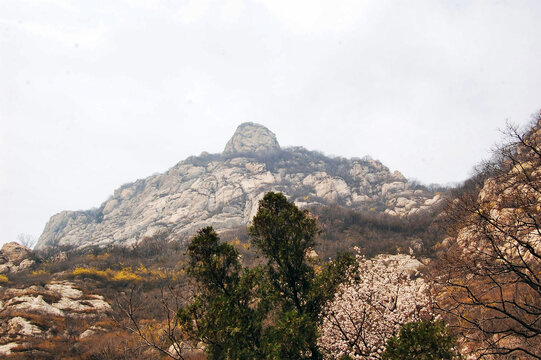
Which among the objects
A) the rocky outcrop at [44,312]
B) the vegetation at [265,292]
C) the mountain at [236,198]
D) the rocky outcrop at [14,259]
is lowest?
the rocky outcrop at [14,259]

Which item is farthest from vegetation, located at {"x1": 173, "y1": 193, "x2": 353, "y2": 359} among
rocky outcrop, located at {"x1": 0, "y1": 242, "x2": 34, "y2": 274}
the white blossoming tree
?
rocky outcrop, located at {"x1": 0, "y1": 242, "x2": 34, "y2": 274}

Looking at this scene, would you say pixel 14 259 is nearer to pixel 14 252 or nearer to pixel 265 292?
pixel 14 252

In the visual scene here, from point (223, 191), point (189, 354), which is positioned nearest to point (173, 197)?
point (223, 191)

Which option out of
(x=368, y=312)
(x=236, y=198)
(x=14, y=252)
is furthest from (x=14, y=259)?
(x=236, y=198)

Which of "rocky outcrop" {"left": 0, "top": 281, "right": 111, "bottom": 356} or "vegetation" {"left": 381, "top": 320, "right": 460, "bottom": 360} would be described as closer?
"vegetation" {"left": 381, "top": 320, "right": 460, "bottom": 360}

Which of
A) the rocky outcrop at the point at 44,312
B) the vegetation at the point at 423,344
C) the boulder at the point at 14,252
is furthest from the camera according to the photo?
the boulder at the point at 14,252

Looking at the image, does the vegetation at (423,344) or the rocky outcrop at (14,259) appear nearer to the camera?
the vegetation at (423,344)

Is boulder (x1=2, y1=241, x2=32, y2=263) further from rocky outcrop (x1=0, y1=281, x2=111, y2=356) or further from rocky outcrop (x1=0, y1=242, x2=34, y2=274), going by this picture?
rocky outcrop (x1=0, y1=281, x2=111, y2=356)

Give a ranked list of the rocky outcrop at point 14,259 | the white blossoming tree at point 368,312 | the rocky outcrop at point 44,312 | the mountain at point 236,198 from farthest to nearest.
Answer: the mountain at point 236,198
the rocky outcrop at point 14,259
the rocky outcrop at point 44,312
the white blossoming tree at point 368,312

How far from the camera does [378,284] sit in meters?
16.0

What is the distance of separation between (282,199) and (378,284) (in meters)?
7.97

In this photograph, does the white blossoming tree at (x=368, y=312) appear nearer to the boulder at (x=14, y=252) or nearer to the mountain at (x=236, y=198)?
the boulder at (x=14, y=252)

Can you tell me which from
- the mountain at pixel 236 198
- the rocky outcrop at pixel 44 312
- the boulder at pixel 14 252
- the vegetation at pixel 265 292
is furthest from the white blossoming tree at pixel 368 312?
the mountain at pixel 236 198

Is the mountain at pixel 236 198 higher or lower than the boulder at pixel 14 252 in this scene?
higher
